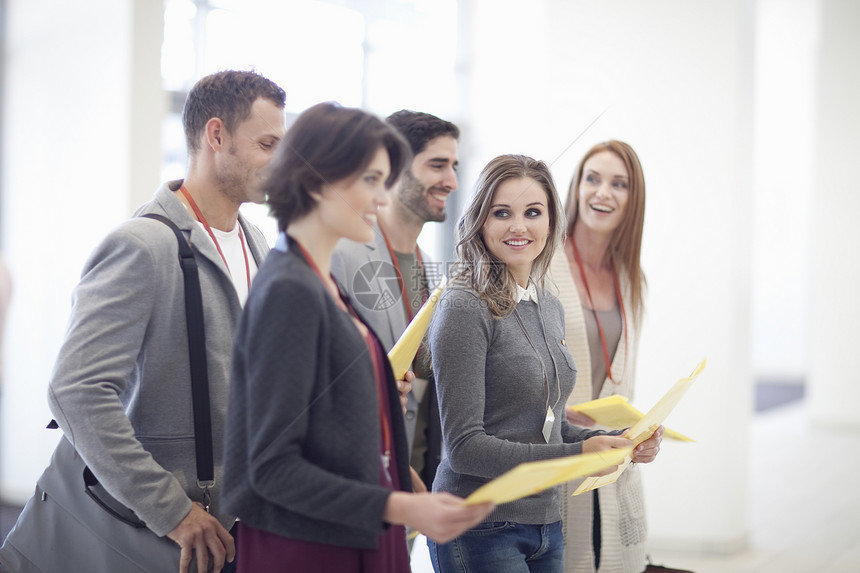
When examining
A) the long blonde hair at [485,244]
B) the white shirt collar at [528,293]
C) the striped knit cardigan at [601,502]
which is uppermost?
the long blonde hair at [485,244]

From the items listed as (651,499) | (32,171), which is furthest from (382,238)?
(32,171)

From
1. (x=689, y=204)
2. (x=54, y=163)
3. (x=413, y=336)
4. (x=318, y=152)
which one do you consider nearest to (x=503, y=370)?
(x=413, y=336)

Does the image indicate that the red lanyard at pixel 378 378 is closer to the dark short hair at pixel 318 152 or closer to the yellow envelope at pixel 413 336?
the dark short hair at pixel 318 152

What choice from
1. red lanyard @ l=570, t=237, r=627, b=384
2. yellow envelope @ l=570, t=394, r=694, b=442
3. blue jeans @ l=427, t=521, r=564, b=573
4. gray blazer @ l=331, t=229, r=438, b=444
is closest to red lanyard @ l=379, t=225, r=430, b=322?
gray blazer @ l=331, t=229, r=438, b=444

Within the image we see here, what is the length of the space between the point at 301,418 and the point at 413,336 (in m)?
0.45

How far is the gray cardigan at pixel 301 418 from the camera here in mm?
1058

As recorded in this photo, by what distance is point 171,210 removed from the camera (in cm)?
154

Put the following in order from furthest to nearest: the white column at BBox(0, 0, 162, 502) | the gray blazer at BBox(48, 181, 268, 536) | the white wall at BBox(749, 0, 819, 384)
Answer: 1. the white wall at BBox(749, 0, 819, 384)
2. the white column at BBox(0, 0, 162, 502)
3. the gray blazer at BBox(48, 181, 268, 536)

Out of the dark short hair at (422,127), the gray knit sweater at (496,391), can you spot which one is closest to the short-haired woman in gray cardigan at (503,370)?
the gray knit sweater at (496,391)

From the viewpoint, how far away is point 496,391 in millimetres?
1541

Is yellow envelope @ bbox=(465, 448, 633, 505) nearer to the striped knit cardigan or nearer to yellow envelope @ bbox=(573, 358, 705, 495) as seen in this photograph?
yellow envelope @ bbox=(573, 358, 705, 495)

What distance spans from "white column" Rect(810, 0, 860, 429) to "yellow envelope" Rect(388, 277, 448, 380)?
288 inches

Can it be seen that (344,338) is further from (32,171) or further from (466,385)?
(32,171)

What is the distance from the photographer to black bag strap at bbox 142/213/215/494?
147 cm
